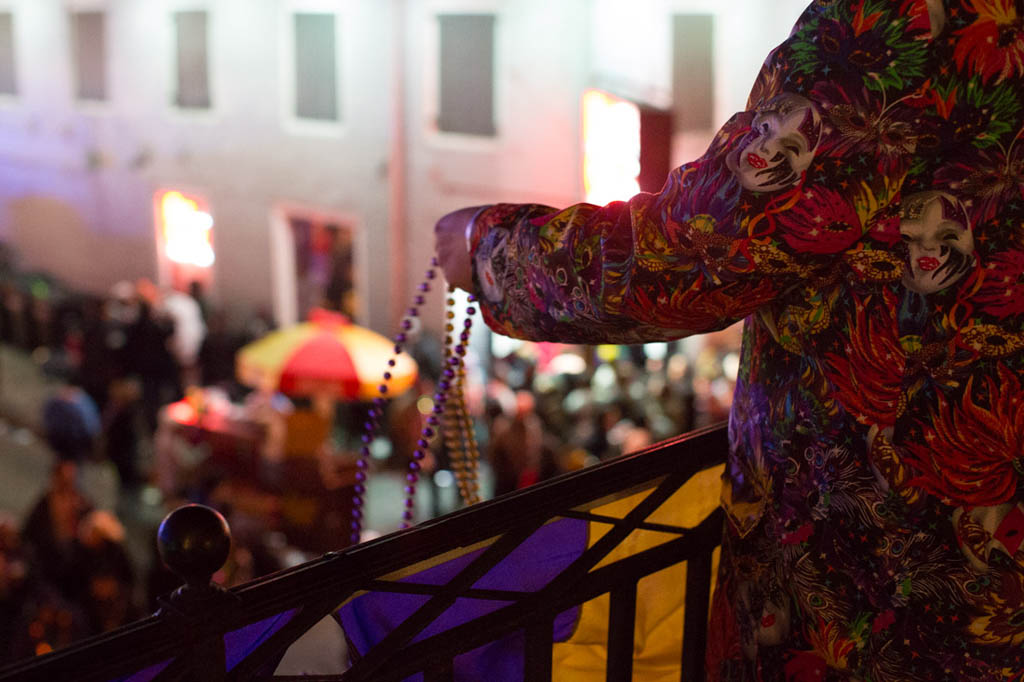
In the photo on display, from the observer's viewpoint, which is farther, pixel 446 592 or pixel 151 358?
pixel 151 358

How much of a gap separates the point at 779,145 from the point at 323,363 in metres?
7.56

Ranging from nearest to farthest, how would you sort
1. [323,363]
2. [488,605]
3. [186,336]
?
[488,605]
[323,363]
[186,336]

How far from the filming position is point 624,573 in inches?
65.4

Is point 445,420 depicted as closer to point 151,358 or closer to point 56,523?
point 56,523

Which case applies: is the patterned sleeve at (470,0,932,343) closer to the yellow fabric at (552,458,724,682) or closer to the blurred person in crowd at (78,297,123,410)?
the yellow fabric at (552,458,724,682)

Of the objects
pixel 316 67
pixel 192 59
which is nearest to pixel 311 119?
pixel 316 67

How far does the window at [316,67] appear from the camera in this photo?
1341 centimetres

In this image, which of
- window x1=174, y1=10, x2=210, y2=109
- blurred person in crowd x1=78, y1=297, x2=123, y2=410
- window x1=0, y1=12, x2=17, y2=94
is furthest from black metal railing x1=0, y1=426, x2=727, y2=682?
window x1=0, y1=12, x2=17, y2=94

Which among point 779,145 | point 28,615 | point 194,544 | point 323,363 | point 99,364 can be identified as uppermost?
point 779,145

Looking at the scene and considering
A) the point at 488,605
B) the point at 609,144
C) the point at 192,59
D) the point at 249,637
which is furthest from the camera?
the point at 192,59

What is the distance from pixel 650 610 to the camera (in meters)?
1.81

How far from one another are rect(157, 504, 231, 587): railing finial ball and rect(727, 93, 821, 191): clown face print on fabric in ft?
2.33

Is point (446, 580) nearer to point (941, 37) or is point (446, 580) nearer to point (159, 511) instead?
point (941, 37)


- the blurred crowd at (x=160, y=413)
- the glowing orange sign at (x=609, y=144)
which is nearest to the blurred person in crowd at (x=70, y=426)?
the blurred crowd at (x=160, y=413)
